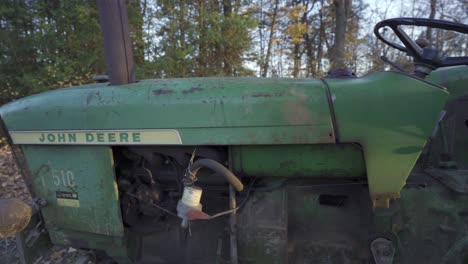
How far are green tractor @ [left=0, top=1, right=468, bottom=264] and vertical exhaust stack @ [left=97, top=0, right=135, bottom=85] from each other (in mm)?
12

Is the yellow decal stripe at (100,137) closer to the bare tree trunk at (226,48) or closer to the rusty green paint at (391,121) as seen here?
the rusty green paint at (391,121)

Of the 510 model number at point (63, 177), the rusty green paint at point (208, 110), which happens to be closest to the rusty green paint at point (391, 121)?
the rusty green paint at point (208, 110)

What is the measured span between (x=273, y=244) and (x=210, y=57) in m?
7.69

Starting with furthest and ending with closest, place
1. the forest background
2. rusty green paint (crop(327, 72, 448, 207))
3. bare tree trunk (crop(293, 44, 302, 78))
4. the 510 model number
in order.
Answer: bare tree trunk (crop(293, 44, 302, 78)) < the forest background < the 510 model number < rusty green paint (crop(327, 72, 448, 207))

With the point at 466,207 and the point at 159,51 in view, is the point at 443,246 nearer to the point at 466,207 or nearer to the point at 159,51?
the point at 466,207

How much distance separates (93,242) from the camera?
75.3 inches

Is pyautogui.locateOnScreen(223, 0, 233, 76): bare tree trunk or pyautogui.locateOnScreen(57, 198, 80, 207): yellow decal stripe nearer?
pyautogui.locateOnScreen(57, 198, 80, 207): yellow decal stripe

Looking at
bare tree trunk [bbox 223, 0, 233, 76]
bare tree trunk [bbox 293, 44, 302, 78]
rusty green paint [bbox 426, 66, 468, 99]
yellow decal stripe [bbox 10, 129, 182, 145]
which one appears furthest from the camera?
bare tree trunk [bbox 293, 44, 302, 78]

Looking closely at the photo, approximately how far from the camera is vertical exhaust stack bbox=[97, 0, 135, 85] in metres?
1.80

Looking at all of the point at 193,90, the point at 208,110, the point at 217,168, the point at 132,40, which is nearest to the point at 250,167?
the point at 217,168

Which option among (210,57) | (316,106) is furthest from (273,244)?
(210,57)

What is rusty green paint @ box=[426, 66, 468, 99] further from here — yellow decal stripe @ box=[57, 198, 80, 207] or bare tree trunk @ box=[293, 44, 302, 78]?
bare tree trunk @ box=[293, 44, 302, 78]

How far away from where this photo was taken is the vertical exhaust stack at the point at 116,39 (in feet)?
5.92

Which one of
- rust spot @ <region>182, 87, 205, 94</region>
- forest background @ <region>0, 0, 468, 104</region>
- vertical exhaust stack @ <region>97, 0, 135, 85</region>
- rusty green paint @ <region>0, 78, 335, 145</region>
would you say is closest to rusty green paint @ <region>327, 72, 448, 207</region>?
rusty green paint @ <region>0, 78, 335, 145</region>
